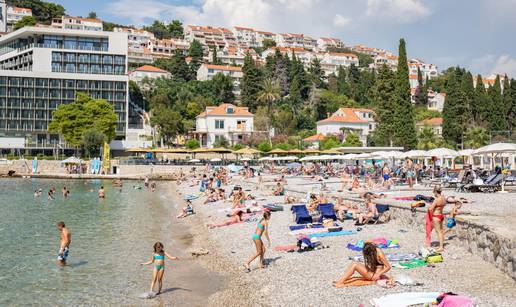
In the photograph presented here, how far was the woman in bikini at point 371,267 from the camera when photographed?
940cm

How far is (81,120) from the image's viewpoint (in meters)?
68.7

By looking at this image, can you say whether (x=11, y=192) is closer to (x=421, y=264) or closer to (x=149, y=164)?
(x=149, y=164)

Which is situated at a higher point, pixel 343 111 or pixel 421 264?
pixel 343 111

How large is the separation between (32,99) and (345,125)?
49422mm

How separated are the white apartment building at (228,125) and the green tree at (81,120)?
14188 millimetres

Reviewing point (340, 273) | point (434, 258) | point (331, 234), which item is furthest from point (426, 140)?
point (340, 273)

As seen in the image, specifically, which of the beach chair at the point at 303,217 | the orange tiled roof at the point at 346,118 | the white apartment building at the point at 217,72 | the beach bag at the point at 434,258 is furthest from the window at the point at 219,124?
the beach bag at the point at 434,258

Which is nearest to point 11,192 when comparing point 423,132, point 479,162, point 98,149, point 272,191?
point 272,191

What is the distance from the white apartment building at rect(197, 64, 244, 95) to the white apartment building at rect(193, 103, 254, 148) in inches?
1547

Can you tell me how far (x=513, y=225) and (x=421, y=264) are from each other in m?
2.97

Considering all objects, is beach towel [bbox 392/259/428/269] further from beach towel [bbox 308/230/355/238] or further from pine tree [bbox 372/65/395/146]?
pine tree [bbox 372/65/395/146]

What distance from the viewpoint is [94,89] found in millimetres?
80812

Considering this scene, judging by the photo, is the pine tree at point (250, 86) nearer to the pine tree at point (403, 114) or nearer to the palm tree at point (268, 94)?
the palm tree at point (268, 94)

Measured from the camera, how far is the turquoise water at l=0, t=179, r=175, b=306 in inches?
441
